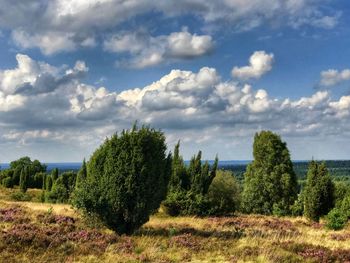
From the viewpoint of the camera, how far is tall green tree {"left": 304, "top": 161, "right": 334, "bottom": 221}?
39.8m

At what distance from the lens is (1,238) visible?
18766mm

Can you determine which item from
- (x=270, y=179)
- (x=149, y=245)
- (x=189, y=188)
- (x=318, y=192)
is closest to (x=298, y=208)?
(x=270, y=179)

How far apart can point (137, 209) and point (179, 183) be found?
61.5ft

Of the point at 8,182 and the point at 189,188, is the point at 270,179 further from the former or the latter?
the point at 8,182

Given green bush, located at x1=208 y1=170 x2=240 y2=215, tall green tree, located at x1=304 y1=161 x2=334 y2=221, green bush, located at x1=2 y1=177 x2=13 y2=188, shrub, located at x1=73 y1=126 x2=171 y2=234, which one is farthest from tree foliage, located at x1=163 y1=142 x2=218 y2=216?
green bush, located at x1=2 y1=177 x2=13 y2=188

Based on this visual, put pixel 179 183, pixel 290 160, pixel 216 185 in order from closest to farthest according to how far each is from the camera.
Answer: pixel 179 183 < pixel 216 185 < pixel 290 160

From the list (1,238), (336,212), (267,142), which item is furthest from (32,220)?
(267,142)

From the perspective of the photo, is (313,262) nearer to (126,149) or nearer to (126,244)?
(126,244)

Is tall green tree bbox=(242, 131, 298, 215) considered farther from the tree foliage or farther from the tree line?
the tree foliage

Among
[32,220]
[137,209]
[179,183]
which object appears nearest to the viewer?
[137,209]

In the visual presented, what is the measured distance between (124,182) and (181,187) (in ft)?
62.4

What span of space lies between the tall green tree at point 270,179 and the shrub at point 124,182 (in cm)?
3528

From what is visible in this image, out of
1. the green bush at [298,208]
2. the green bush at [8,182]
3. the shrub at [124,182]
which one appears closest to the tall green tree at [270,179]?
the green bush at [298,208]

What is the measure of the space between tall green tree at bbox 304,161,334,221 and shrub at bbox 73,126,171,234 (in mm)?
21088
